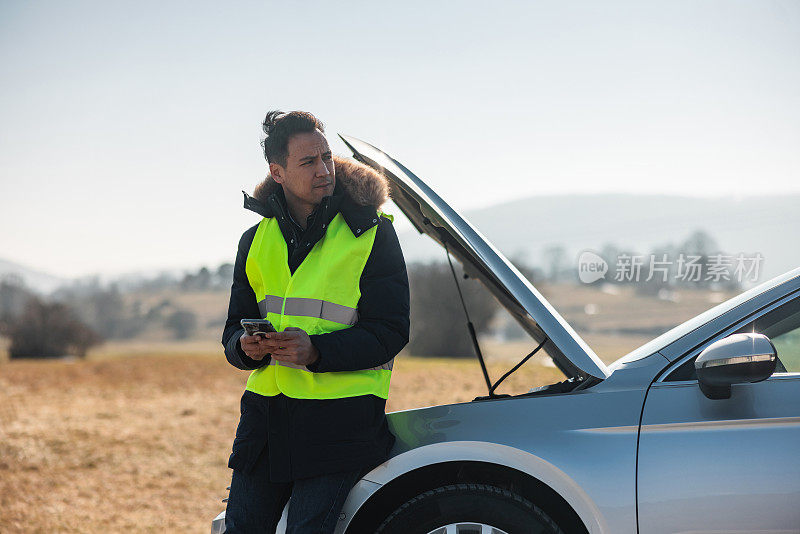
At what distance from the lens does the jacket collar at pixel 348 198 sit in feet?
7.65

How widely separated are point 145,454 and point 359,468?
580 cm

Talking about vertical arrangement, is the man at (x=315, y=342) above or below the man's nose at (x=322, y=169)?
below

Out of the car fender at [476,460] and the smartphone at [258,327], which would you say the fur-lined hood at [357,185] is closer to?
the smartphone at [258,327]

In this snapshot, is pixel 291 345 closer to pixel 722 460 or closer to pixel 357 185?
pixel 357 185

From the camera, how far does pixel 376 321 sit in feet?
7.45

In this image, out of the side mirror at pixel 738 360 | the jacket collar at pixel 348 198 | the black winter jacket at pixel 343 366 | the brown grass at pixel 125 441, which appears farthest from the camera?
the brown grass at pixel 125 441

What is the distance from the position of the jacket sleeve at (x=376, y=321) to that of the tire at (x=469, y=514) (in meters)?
0.49

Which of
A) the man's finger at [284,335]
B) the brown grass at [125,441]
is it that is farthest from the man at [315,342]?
the brown grass at [125,441]

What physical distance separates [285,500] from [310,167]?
1.12 meters

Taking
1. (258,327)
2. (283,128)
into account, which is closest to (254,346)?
(258,327)

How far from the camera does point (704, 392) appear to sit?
7.37ft

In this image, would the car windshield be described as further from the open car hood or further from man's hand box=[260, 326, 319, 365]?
man's hand box=[260, 326, 319, 365]

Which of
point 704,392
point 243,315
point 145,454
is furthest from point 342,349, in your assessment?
point 145,454

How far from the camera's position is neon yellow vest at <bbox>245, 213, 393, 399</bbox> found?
2.27m
